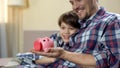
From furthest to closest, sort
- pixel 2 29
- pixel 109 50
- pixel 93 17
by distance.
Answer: pixel 2 29, pixel 93 17, pixel 109 50

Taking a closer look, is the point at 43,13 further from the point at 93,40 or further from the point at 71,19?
the point at 93,40

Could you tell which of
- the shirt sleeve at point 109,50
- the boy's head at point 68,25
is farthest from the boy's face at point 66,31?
the shirt sleeve at point 109,50

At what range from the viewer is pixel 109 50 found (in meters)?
1.14

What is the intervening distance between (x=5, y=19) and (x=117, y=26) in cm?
147

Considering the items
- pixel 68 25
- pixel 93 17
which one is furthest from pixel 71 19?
pixel 93 17

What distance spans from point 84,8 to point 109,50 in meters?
0.31

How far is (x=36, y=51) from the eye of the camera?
1.14m

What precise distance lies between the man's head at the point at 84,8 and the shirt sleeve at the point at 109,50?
8.1 inches

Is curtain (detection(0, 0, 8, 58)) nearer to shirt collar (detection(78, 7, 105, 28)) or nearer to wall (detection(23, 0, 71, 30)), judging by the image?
wall (detection(23, 0, 71, 30))

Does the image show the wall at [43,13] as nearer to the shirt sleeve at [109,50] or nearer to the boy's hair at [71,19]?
the boy's hair at [71,19]

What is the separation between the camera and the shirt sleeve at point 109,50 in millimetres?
1133

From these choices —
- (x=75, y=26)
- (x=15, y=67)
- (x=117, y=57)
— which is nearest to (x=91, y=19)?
(x=75, y=26)

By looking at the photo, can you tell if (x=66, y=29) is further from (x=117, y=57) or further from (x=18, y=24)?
(x=18, y=24)

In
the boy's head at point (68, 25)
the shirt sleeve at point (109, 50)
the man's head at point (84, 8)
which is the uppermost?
the man's head at point (84, 8)
